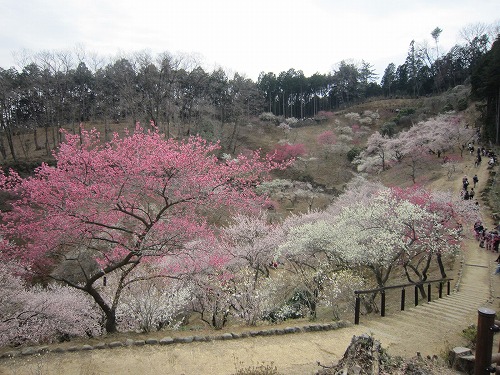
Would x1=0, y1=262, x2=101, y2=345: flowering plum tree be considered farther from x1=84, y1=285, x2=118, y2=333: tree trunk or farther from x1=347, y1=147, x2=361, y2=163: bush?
x1=347, y1=147, x2=361, y2=163: bush

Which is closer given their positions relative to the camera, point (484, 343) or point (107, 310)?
point (484, 343)

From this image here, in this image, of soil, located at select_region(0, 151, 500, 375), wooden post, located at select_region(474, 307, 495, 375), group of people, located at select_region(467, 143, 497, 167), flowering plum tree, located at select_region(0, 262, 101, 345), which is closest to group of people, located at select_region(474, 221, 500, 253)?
group of people, located at select_region(467, 143, 497, 167)

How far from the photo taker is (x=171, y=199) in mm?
8789

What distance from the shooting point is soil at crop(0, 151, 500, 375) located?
6434mm

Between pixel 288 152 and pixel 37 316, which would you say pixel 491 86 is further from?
pixel 37 316

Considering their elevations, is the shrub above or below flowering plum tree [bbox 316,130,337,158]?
below

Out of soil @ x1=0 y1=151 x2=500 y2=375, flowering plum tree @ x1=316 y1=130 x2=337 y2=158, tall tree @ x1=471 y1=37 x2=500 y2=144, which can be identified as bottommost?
soil @ x1=0 y1=151 x2=500 y2=375

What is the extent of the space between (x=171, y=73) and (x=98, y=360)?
37018 millimetres

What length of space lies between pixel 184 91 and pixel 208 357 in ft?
151

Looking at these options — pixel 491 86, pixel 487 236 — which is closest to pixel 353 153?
pixel 491 86

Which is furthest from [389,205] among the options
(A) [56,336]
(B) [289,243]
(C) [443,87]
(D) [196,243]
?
(C) [443,87]

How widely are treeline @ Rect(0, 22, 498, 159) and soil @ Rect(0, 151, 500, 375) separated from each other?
3065 centimetres

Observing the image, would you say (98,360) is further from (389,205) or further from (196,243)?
(389,205)

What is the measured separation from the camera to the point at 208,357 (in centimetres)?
698
